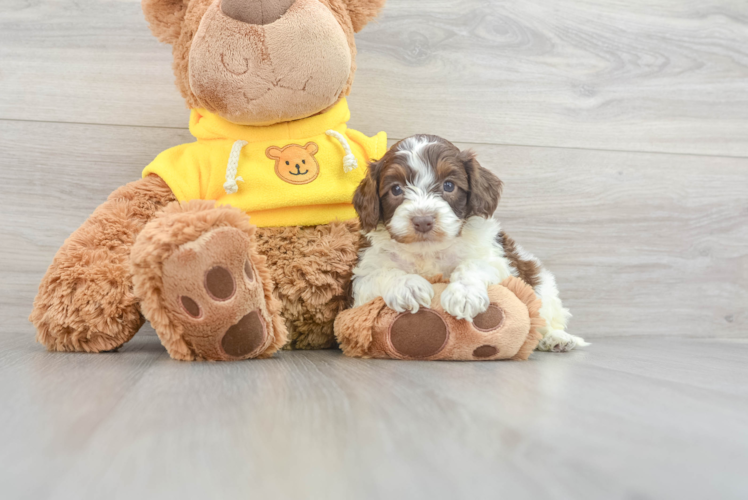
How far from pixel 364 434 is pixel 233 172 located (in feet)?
3.28

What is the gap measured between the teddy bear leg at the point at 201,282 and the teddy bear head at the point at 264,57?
345mm

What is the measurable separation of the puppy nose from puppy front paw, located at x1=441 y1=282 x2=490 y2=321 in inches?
6.0

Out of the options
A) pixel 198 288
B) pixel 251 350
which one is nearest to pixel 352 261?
pixel 251 350

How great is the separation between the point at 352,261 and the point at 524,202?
2.96ft

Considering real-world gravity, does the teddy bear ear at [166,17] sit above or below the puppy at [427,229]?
above

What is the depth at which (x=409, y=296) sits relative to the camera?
53.2 inches

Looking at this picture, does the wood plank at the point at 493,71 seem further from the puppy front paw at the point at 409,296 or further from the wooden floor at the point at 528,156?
the puppy front paw at the point at 409,296

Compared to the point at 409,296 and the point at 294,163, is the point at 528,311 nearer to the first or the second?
the point at 409,296

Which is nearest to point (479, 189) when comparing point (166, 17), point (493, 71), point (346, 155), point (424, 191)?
point (424, 191)

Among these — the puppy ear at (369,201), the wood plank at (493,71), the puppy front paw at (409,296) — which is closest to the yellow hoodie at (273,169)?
the puppy ear at (369,201)

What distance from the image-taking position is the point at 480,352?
1337mm

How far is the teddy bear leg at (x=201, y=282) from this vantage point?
1.14 metres

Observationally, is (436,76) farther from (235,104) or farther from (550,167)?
(235,104)

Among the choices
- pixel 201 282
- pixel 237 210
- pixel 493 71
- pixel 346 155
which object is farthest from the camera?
pixel 493 71
